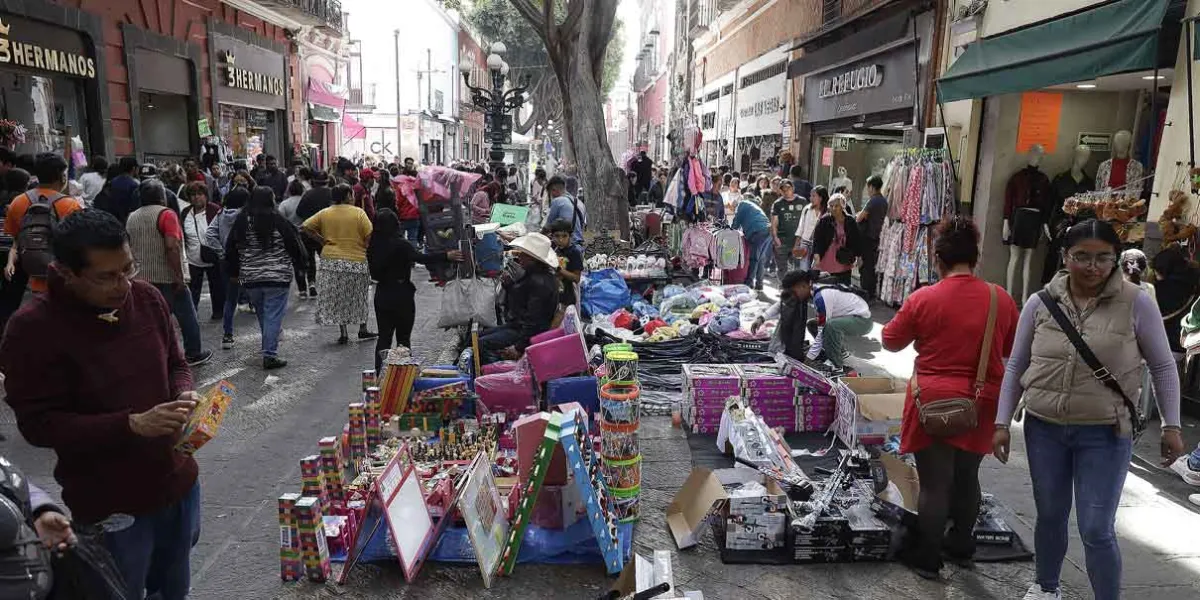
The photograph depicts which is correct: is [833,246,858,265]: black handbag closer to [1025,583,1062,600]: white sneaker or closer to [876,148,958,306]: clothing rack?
[876,148,958,306]: clothing rack

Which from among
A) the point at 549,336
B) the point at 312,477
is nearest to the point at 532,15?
the point at 549,336

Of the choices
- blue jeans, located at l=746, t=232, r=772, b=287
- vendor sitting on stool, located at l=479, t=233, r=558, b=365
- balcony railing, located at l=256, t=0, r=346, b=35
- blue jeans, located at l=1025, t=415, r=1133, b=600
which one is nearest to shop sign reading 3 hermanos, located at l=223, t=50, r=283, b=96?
balcony railing, located at l=256, t=0, r=346, b=35

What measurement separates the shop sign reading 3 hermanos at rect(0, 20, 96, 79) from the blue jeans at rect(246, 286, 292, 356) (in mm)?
6912

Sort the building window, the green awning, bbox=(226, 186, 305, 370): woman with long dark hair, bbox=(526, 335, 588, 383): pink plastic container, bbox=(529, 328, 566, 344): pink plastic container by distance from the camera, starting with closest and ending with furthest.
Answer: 1. bbox=(526, 335, 588, 383): pink plastic container
2. bbox=(529, 328, 566, 344): pink plastic container
3. the green awning
4. bbox=(226, 186, 305, 370): woman with long dark hair
5. the building window

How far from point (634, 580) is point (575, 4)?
12.6 metres

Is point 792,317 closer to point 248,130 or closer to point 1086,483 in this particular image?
point 1086,483

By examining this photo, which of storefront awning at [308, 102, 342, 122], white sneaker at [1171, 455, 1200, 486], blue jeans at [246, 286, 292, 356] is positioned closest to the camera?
white sneaker at [1171, 455, 1200, 486]

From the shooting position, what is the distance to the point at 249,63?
1875 centimetres

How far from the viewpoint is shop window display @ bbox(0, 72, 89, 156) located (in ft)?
37.2

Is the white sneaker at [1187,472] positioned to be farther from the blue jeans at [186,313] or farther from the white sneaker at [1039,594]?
the blue jeans at [186,313]

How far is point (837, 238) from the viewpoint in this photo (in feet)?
30.2

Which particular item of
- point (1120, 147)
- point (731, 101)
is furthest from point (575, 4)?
point (731, 101)

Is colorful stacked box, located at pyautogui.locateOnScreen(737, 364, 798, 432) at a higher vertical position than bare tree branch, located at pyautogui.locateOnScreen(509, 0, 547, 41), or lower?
lower

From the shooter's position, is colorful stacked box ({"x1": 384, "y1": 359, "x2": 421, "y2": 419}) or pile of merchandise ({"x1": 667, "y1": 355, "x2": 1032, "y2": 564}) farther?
colorful stacked box ({"x1": 384, "y1": 359, "x2": 421, "y2": 419})
